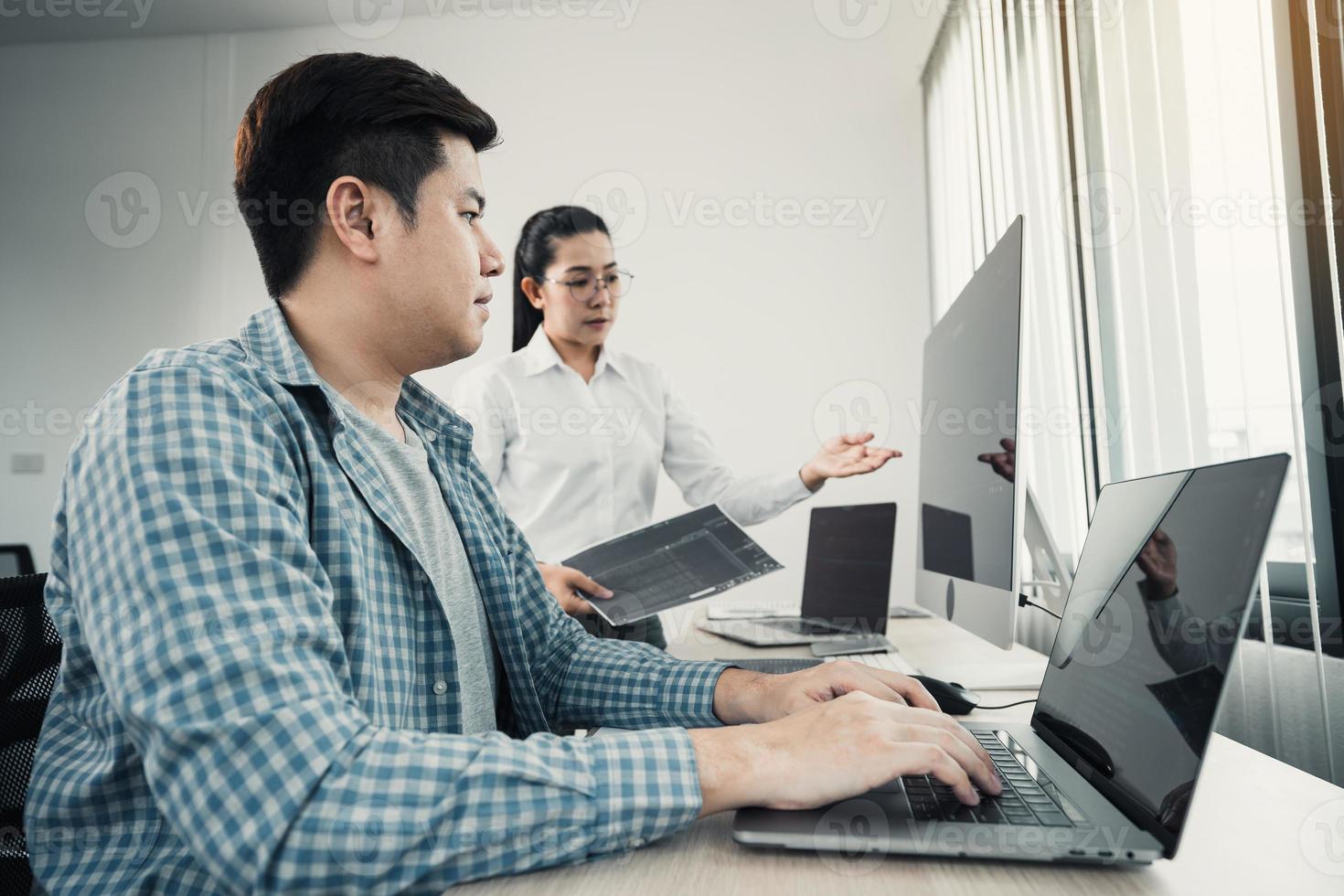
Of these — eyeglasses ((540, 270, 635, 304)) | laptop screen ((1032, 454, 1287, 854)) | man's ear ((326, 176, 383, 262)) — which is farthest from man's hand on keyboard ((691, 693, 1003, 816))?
eyeglasses ((540, 270, 635, 304))

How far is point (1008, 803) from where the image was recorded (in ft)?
1.98

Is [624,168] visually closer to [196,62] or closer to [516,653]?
[196,62]

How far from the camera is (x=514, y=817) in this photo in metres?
0.52

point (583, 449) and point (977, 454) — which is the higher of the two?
point (583, 449)

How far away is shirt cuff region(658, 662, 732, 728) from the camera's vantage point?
0.88m

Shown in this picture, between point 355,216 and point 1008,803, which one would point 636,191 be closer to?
point 355,216

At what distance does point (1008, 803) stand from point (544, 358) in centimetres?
198

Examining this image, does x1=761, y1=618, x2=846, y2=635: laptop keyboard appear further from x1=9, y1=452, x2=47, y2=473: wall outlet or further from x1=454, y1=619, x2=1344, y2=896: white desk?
x1=9, y1=452, x2=47, y2=473: wall outlet

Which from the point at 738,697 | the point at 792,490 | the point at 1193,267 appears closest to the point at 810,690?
the point at 738,697

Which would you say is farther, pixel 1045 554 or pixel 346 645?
pixel 1045 554

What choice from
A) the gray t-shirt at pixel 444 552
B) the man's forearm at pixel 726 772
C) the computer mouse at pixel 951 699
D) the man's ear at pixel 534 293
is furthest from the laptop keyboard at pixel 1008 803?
the man's ear at pixel 534 293

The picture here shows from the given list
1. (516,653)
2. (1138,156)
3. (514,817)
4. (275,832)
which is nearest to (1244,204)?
(1138,156)

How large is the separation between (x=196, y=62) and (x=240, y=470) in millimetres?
4078

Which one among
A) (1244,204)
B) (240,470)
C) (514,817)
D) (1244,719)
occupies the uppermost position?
(1244,204)
